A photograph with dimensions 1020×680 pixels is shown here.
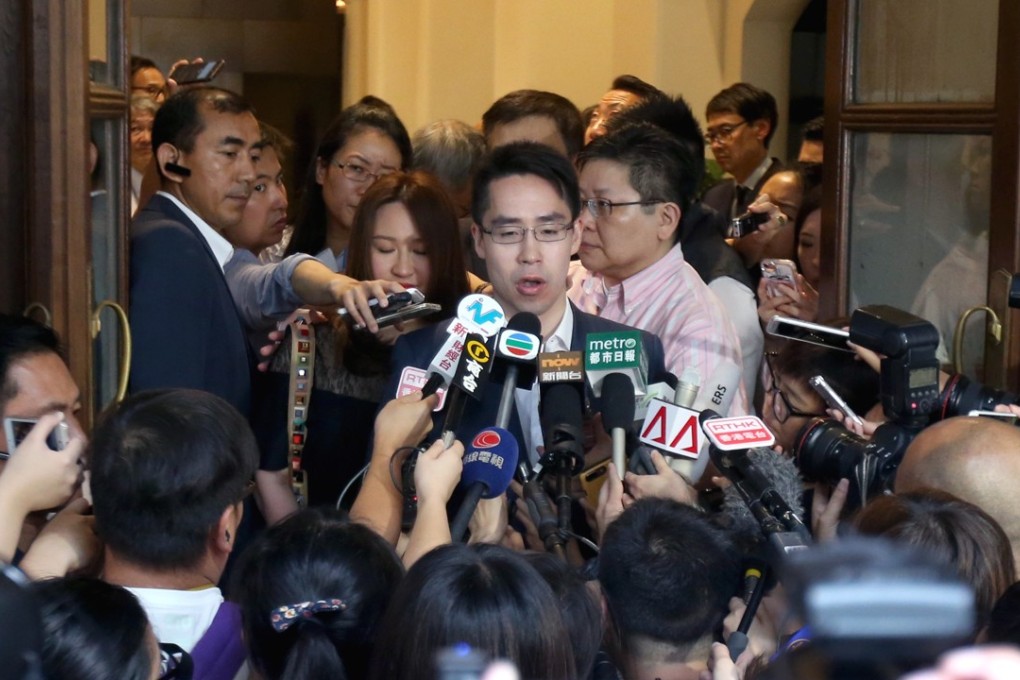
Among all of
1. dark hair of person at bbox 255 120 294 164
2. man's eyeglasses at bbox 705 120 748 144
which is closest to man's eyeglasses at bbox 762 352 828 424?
dark hair of person at bbox 255 120 294 164

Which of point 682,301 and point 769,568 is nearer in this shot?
point 769,568

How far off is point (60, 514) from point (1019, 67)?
195cm

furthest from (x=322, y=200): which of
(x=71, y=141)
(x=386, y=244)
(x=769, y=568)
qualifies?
(x=769, y=568)

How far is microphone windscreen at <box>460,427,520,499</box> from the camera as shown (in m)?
1.92

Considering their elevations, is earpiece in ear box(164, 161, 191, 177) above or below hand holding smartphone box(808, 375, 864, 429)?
above

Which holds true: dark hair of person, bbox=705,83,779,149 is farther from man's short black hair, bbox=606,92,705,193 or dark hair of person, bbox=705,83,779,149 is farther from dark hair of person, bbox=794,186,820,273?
man's short black hair, bbox=606,92,705,193

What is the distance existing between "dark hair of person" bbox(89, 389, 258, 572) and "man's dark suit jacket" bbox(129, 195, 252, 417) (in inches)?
35.1

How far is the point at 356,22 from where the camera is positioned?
6.94m

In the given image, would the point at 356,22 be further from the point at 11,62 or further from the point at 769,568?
A: the point at 769,568

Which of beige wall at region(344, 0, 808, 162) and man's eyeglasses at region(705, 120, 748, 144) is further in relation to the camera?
beige wall at region(344, 0, 808, 162)

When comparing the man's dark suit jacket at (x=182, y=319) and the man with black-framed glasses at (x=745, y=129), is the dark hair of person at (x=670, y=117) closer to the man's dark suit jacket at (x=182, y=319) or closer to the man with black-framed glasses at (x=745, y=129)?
the man's dark suit jacket at (x=182, y=319)

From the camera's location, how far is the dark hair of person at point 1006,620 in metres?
1.30

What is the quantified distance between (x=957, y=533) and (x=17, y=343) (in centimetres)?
144

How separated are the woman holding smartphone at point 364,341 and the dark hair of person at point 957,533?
4.18 feet
